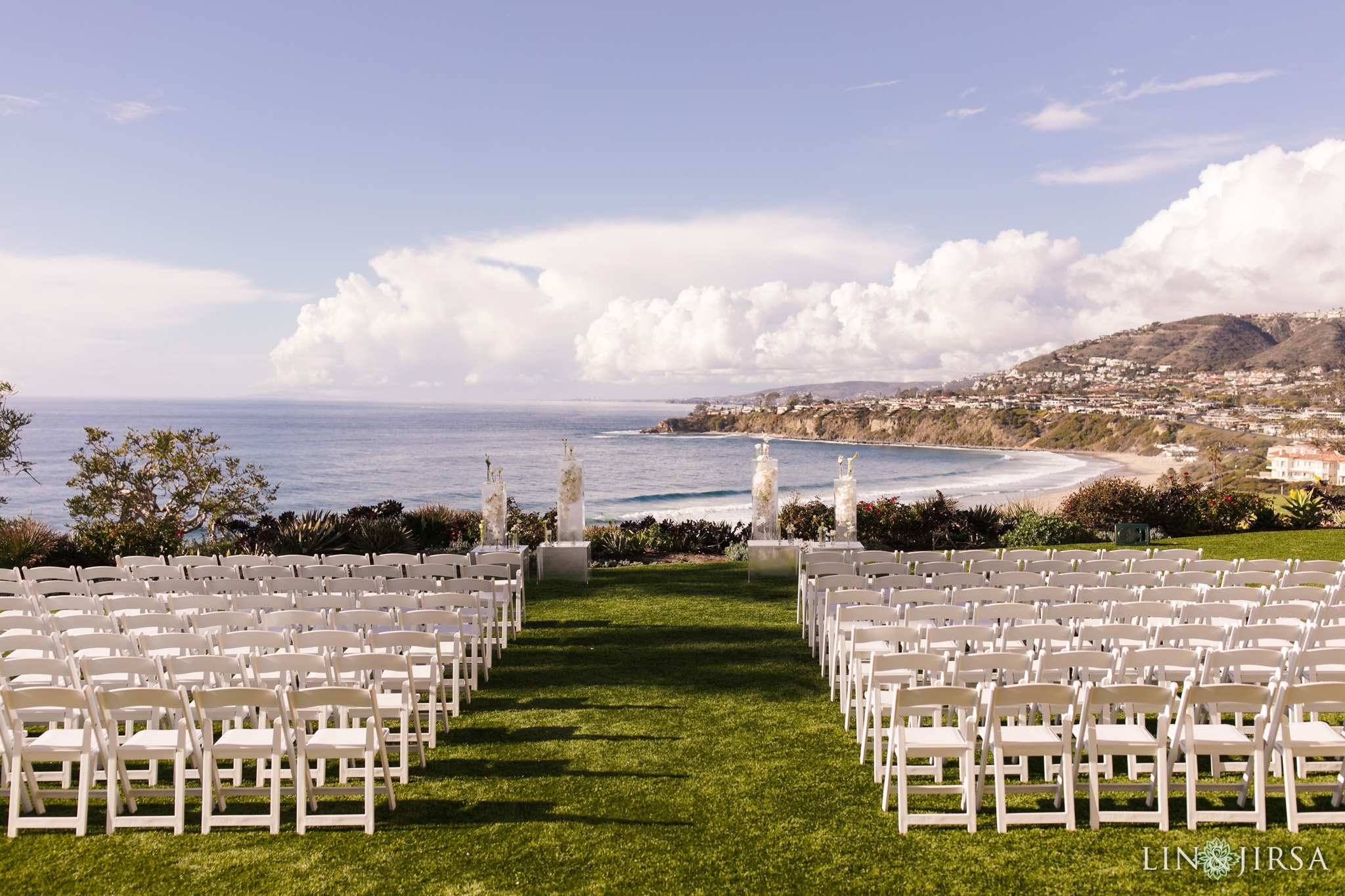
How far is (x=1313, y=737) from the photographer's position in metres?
4.00

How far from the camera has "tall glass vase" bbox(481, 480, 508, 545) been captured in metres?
11.5

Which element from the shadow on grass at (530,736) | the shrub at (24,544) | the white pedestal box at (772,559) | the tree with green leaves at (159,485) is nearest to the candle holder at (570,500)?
the white pedestal box at (772,559)

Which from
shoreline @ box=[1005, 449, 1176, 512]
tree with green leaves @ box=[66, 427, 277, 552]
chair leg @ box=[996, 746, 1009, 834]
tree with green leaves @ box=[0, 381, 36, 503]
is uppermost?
tree with green leaves @ box=[0, 381, 36, 503]

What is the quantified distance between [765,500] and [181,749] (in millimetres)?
8714

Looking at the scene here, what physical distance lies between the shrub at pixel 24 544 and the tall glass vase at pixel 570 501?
8591 millimetres

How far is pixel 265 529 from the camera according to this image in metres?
14.1

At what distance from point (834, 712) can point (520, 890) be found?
3.04 m

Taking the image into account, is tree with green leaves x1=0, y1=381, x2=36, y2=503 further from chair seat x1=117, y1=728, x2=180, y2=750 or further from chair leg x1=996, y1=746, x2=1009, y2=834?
chair leg x1=996, y1=746, x2=1009, y2=834

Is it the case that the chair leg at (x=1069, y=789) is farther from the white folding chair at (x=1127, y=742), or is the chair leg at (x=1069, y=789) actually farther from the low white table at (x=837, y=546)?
the low white table at (x=837, y=546)

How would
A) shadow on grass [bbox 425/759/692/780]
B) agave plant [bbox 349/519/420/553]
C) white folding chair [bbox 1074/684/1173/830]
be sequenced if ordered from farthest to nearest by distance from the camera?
agave plant [bbox 349/519/420/553] → shadow on grass [bbox 425/759/692/780] → white folding chair [bbox 1074/684/1173/830]

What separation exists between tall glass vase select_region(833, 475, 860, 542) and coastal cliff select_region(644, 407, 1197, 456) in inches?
1868

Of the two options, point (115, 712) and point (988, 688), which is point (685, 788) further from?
point (115, 712)

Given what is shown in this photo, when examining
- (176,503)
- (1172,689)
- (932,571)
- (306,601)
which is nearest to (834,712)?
(1172,689)

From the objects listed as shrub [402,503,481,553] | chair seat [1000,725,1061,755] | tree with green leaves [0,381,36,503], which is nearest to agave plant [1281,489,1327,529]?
chair seat [1000,725,1061,755]
